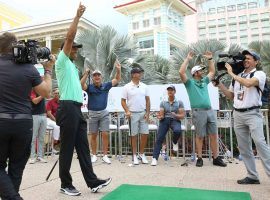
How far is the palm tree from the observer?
1348 cm

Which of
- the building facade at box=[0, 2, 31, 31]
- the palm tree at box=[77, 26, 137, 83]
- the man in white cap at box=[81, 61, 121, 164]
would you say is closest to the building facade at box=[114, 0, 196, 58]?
the building facade at box=[0, 2, 31, 31]

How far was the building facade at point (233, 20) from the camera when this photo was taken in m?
64.7

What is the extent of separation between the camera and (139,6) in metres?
32.3

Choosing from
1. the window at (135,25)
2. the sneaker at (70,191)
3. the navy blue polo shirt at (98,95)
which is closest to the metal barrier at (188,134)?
the navy blue polo shirt at (98,95)

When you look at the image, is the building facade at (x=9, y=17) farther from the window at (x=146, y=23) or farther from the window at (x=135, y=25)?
the window at (x=146, y=23)

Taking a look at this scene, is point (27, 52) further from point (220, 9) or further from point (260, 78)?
point (220, 9)

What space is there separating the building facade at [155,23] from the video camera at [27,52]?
2754 centimetres

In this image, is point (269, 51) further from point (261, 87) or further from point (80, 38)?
point (261, 87)

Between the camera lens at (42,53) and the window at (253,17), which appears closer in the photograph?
the camera lens at (42,53)

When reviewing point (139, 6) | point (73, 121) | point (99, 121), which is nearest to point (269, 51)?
point (99, 121)

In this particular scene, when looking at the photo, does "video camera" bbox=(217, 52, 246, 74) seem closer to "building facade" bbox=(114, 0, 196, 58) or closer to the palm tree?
the palm tree

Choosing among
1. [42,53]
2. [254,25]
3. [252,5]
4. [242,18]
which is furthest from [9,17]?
[252,5]

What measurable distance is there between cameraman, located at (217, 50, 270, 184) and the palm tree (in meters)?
8.89

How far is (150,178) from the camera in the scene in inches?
186
